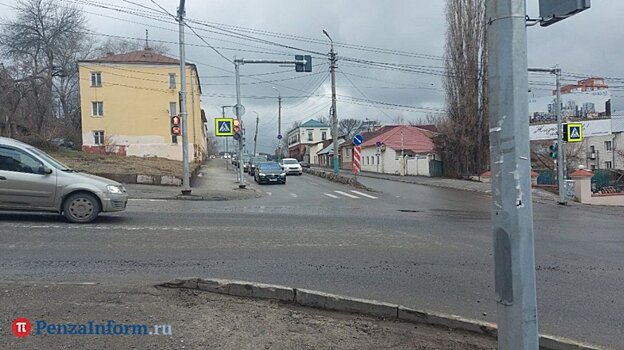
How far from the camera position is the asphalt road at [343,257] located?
5703 mm

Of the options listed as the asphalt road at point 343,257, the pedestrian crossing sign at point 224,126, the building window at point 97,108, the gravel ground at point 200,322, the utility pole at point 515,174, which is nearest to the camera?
the utility pole at point 515,174

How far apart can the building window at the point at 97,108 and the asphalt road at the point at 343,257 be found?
3892 cm

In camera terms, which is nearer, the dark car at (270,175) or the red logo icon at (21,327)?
the red logo icon at (21,327)

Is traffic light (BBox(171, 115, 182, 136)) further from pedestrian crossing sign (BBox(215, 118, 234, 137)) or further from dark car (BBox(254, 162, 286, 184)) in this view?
dark car (BBox(254, 162, 286, 184))

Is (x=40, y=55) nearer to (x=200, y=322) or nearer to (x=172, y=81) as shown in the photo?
(x=172, y=81)

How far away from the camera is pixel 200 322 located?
14.3ft

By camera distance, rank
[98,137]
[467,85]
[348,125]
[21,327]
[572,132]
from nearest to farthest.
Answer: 1. [21,327]
2. [572,132]
3. [467,85]
4. [98,137]
5. [348,125]

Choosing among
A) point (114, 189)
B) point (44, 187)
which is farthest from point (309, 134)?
point (44, 187)

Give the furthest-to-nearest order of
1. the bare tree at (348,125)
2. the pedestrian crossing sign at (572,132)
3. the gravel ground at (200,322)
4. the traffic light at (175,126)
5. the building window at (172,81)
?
the bare tree at (348,125) < the building window at (172,81) < the pedestrian crossing sign at (572,132) < the traffic light at (175,126) < the gravel ground at (200,322)

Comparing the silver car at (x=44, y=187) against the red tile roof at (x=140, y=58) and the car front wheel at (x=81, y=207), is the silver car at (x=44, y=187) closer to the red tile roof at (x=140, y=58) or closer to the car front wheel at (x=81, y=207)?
the car front wheel at (x=81, y=207)

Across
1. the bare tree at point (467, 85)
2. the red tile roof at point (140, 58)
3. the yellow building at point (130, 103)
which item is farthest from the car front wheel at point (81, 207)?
the red tile roof at point (140, 58)

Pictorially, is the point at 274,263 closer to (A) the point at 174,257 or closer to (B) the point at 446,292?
(A) the point at 174,257

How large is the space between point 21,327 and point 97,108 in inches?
1901

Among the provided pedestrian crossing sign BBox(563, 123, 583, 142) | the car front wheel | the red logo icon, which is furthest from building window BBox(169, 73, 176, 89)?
the red logo icon
